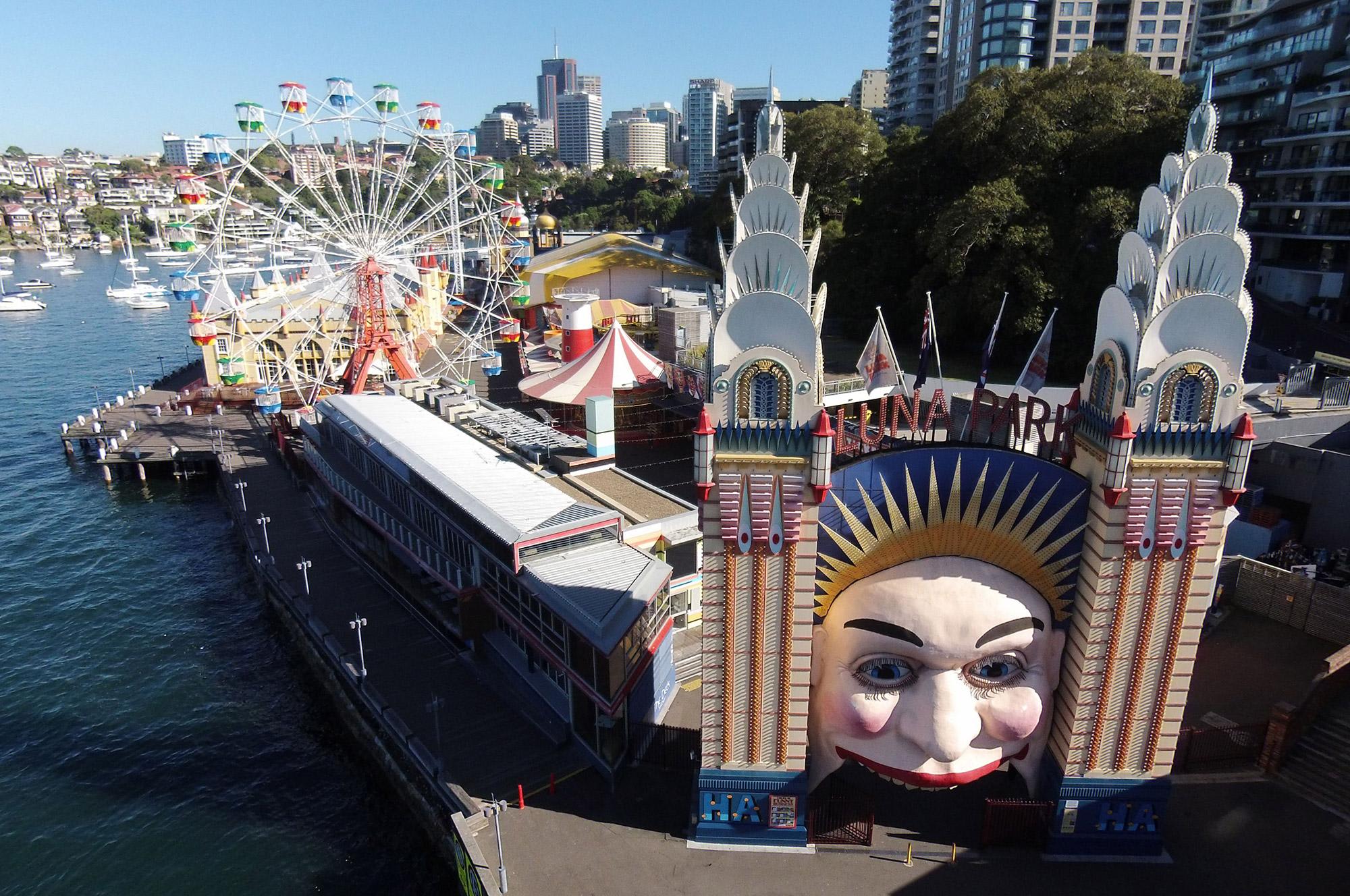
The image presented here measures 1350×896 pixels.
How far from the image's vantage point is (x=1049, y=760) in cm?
2066

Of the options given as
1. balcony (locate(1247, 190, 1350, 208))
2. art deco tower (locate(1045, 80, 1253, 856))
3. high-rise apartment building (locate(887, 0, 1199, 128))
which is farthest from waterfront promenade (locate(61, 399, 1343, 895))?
high-rise apartment building (locate(887, 0, 1199, 128))

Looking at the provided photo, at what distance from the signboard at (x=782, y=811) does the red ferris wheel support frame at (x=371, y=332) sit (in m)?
36.2

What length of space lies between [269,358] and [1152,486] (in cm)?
6622

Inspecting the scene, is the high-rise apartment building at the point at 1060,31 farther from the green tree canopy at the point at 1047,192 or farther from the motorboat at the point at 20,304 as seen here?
the motorboat at the point at 20,304

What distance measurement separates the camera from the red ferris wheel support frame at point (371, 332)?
47.9 m

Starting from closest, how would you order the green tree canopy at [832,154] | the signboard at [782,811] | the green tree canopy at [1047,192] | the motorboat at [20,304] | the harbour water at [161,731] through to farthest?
the signboard at [782,811] < the harbour water at [161,731] < the green tree canopy at [1047,192] < the green tree canopy at [832,154] < the motorboat at [20,304]

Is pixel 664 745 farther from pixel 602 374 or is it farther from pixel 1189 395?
pixel 602 374

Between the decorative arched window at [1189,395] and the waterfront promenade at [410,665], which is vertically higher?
the decorative arched window at [1189,395]

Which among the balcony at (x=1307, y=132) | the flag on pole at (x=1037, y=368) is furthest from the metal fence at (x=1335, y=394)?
the balcony at (x=1307, y=132)

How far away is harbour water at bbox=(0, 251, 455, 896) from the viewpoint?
24.1 meters

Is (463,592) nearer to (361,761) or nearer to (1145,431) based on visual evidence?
(361,761)

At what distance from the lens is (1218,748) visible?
2309 centimetres

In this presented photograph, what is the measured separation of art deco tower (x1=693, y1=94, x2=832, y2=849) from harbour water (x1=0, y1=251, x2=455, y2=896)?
403 inches

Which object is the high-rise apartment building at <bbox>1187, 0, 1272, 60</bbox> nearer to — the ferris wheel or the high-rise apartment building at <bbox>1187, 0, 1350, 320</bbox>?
the high-rise apartment building at <bbox>1187, 0, 1350, 320</bbox>
